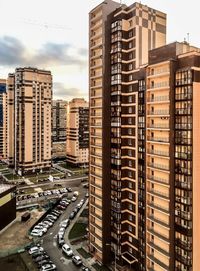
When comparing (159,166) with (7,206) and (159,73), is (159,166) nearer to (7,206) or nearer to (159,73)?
(159,73)

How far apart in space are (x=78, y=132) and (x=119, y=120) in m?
101

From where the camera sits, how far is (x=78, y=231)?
77.6 m

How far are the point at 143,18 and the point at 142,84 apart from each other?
1550cm

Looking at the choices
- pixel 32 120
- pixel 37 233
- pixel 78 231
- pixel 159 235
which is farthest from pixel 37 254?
pixel 32 120

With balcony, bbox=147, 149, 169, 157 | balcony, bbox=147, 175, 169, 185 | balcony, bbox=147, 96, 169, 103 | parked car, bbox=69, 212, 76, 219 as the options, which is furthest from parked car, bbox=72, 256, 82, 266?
balcony, bbox=147, 96, 169, 103

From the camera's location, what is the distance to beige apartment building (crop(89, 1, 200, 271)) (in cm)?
4434

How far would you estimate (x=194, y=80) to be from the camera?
43656mm

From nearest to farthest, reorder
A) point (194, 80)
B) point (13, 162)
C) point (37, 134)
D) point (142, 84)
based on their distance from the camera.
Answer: point (194, 80) < point (142, 84) < point (37, 134) < point (13, 162)

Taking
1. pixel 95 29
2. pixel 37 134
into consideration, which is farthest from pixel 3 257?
pixel 37 134

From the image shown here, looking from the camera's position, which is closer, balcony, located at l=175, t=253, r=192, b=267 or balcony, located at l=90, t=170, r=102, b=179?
balcony, located at l=175, t=253, r=192, b=267

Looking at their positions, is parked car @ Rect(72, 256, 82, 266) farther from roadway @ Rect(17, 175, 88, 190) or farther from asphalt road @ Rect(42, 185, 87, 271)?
roadway @ Rect(17, 175, 88, 190)

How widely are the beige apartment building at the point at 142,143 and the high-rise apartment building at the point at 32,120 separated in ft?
269

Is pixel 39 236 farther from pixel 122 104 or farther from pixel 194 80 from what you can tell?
pixel 194 80

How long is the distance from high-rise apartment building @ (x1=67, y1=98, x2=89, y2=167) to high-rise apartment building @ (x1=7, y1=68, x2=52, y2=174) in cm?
1597
